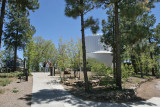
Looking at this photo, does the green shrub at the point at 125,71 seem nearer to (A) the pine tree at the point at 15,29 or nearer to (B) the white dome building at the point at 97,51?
(A) the pine tree at the point at 15,29

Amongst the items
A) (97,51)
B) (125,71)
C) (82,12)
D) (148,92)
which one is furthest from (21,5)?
(97,51)

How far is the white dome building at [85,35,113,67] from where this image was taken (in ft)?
109

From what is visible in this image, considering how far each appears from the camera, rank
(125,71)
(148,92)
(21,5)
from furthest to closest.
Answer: (125,71)
(21,5)
(148,92)

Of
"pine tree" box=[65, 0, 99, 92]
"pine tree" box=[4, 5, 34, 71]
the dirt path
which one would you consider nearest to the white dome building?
"pine tree" box=[4, 5, 34, 71]

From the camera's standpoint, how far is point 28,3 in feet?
33.4

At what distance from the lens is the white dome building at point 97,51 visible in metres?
33.2

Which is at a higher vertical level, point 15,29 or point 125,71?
point 15,29

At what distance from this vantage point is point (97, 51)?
3416 cm

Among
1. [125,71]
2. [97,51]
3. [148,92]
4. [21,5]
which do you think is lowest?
[148,92]

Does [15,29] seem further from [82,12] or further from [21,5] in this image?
[82,12]

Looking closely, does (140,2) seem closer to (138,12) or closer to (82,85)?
(138,12)

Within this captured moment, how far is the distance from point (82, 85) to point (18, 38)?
1611cm

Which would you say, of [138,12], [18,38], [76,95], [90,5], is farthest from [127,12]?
[18,38]

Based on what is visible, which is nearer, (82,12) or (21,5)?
(82,12)
